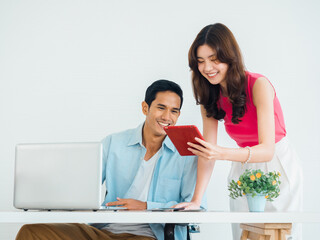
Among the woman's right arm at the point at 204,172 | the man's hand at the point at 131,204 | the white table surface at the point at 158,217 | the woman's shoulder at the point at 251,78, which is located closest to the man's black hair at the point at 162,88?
the woman's right arm at the point at 204,172

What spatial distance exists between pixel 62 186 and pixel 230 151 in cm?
77

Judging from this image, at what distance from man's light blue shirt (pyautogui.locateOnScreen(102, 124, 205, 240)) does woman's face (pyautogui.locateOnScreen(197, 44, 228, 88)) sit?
504 millimetres

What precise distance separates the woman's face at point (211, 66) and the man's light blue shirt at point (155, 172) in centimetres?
50

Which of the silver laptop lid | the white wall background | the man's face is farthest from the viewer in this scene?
the white wall background

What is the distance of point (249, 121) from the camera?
7.27 ft

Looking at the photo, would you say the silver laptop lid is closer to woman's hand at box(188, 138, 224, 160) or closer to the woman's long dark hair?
woman's hand at box(188, 138, 224, 160)

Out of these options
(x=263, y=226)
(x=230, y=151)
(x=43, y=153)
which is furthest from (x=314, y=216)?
(x=43, y=153)

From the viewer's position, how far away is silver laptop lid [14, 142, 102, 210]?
1.55 meters

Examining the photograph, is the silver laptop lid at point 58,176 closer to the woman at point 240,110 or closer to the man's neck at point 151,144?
the woman at point 240,110

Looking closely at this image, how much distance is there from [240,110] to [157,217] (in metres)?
0.94

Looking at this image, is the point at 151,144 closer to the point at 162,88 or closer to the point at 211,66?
the point at 162,88

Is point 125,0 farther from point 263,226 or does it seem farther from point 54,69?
point 263,226

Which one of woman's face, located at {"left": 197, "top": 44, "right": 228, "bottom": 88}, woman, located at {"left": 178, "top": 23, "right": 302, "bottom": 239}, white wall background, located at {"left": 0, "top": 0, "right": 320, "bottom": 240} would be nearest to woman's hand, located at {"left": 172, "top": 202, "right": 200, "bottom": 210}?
woman, located at {"left": 178, "top": 23, "right": 302, "bottom": 239}

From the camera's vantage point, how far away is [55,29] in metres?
3.58
